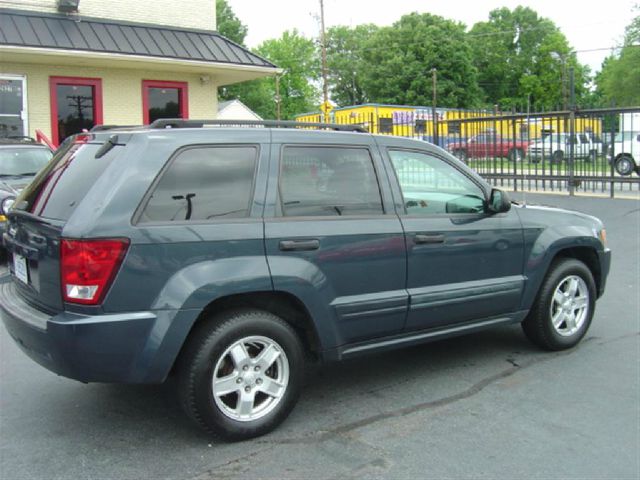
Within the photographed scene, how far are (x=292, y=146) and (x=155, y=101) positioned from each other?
13730 millimetres

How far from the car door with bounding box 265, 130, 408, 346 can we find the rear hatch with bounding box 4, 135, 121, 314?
1047 millimetres

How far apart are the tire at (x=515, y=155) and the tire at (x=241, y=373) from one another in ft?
41.0

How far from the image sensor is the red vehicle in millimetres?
15617

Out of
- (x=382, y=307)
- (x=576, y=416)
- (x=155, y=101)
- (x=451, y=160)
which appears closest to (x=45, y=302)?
(x=382, y=307)

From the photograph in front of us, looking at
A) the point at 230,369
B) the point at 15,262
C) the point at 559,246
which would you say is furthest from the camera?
the point at 559,246

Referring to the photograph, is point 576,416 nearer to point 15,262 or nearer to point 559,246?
point 559,246

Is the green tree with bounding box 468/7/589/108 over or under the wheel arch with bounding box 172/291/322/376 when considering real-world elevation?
over

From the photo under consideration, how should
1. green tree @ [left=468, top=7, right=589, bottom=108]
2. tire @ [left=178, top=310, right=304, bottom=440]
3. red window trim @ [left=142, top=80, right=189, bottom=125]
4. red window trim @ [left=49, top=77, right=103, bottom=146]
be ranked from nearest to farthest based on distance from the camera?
tire @ [left=178, top=310, right=304, bottom=440], red window trim @ [left=49, top=77, right=103, bottom=146], red window trim @ [left=142, top=80, right=189, bottom=125], green tree @ [left=468, top=7, right=589, bottom=108]

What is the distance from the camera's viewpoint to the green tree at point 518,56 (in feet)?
260

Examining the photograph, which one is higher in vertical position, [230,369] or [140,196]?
[140,196]

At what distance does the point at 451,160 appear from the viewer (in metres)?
4.96

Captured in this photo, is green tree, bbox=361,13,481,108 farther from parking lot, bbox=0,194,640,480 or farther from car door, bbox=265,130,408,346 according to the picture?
car door, bbox=265,130,408,346

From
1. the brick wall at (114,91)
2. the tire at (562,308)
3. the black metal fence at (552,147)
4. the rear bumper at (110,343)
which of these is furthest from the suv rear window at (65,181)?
the brick wall at (114,91)

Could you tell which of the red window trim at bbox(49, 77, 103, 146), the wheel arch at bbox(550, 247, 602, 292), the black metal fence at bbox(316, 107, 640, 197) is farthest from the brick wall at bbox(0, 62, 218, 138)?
the wheel arch at bbox(550, 247, 602, 292)
